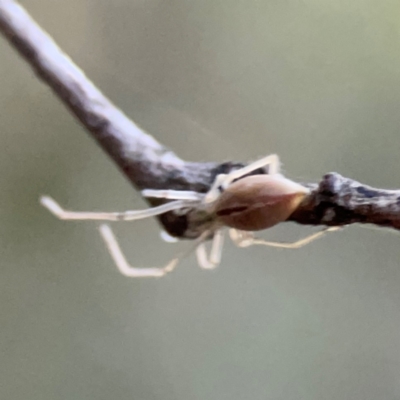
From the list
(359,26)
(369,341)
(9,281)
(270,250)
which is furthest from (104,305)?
(359,26)

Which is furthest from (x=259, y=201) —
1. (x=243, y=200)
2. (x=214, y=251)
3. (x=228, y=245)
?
(x=228, y=245)

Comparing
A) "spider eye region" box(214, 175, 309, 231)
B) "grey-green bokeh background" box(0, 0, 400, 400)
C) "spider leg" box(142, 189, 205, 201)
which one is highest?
"grey-green bokeh background" box(0, 0, 400, 400)

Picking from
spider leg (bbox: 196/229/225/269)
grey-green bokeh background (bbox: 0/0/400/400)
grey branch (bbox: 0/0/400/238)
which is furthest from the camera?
grey-green bokeh background (bbox: 0/0/400/400)

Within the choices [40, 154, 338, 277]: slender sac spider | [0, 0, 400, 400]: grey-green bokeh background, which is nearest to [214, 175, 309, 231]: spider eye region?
[40, 154, 338, 277]: slender sac spider

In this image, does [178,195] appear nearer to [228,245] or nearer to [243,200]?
[243,200]

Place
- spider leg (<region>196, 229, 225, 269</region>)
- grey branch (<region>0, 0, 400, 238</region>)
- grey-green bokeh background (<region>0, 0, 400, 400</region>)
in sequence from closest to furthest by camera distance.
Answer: grey branch (<region>0, 0, 400, 238</region>), spider leg (<region>196, 229, 225, 269</region>), grey-green bokeh background (<region>0, 0, 400, 400</region>)

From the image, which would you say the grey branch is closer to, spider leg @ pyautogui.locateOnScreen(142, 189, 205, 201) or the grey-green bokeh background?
spider leg @ pyautogui.locateOnScreen(142, 189, 205, 201)
